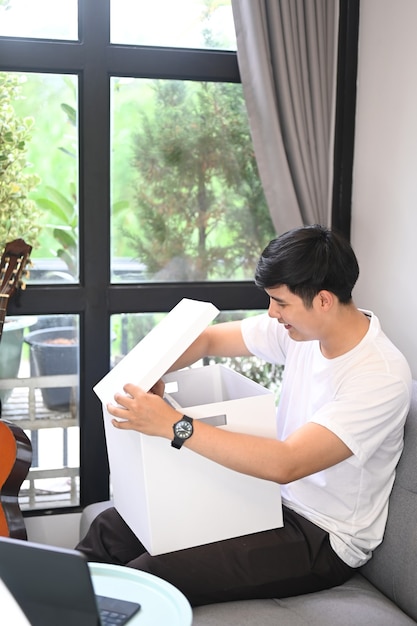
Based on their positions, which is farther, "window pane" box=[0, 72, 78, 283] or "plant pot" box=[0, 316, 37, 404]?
"plant pot" box=[0, 316, 37, 404]

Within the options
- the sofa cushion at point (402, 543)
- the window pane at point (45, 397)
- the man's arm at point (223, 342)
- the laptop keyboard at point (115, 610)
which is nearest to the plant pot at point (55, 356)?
the window pane at point (45, 397)

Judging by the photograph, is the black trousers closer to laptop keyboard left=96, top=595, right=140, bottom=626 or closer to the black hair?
laptop keyboard left=96, top=595, right=140, bottom=626

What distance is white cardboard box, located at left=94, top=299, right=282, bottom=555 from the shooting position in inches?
66.6

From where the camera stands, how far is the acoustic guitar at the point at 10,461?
6.89 ft

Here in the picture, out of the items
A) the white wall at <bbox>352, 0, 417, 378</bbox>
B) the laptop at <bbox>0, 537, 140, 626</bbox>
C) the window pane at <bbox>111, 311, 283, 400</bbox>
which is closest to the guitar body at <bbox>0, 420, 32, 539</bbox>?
the window pane at <bbox>111, 311, 283, 400</bbox>

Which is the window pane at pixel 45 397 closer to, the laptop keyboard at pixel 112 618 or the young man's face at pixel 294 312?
the young man's face at pixel 294 312

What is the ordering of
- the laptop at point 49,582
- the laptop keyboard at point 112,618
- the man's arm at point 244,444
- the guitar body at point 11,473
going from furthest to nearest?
the guitar body at point 11,473 → the man's arm at point 244,444 → the laptop keyboard at point 112,618 → the laptop at point 49,582

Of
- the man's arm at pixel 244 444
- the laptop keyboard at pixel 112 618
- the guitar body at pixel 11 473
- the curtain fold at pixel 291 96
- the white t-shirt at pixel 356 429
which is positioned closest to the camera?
the laptop keyboard at pixel 112 618

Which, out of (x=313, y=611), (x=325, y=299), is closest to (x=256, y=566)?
(x=313, y=611)

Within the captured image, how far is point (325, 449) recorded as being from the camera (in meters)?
1.70

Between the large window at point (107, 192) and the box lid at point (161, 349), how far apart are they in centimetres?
69

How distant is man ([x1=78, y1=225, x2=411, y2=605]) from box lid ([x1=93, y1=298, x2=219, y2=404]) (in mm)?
64

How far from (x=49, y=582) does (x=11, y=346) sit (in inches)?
61.3

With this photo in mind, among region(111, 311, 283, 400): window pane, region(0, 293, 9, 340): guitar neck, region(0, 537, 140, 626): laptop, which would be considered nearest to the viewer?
region(0, 537, 140, 626): laptop
